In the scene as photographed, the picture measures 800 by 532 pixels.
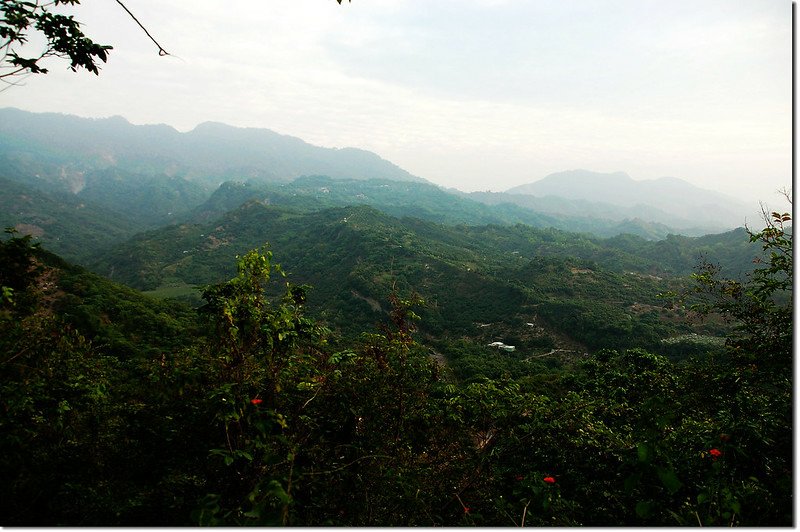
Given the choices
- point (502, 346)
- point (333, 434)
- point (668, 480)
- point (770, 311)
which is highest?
point (770, 311)

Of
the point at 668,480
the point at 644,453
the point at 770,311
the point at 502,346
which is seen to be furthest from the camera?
the point at 502,346

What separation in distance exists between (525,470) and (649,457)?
3350 millimetres

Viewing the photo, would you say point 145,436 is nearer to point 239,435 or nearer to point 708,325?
point 239,435

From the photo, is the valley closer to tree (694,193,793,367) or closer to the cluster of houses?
tree (694,193,793,367)

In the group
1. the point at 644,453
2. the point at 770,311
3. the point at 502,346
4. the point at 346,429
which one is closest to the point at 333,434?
the point at 346,429

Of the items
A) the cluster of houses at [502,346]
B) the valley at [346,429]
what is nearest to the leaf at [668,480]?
the valley at [346,429]

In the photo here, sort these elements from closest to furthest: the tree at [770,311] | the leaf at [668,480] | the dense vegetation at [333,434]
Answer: the leaf at [668,480]
the dense vegetation at [333,434]
the tree at [770,311]

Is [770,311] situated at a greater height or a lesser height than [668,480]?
greater

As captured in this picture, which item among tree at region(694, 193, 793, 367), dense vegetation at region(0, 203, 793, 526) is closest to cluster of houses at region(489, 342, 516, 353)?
dense vegetation at region(0, 203, 793, 526)

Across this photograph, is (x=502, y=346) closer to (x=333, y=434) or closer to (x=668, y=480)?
(x=333, y=434)

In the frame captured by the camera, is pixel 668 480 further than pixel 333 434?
No

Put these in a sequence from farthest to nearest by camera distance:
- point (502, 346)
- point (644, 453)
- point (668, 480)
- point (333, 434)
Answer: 1. point (502, 346)
2. point (333, 434)
3. point (644, 453)
4. point (668, 480)

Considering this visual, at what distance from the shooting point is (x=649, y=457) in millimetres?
2246

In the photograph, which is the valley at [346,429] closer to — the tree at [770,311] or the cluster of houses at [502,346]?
the tree at [770,311]
